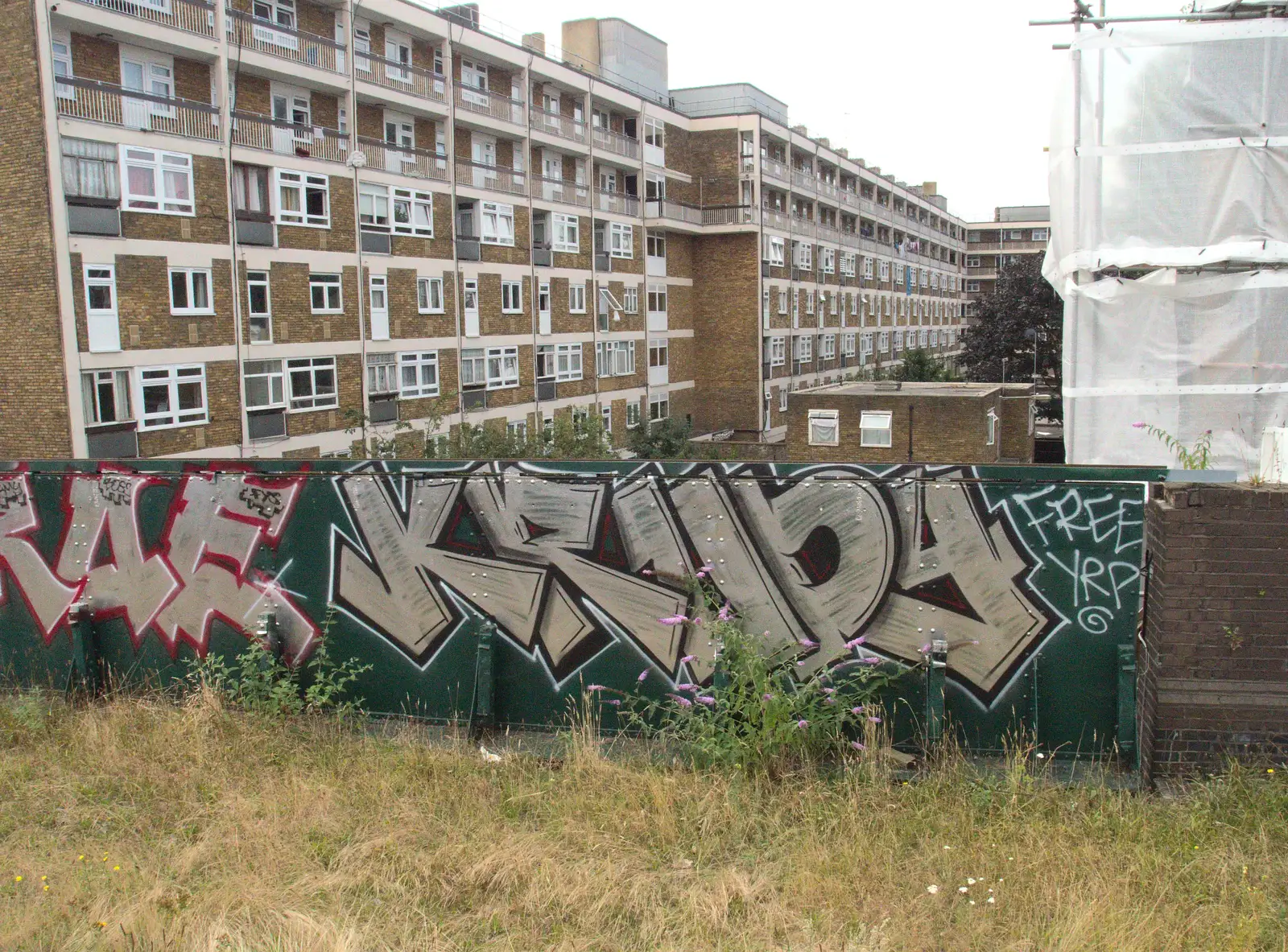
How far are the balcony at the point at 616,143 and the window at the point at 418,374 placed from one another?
506 inches

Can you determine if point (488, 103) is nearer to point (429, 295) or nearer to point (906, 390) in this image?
point (429, 295)

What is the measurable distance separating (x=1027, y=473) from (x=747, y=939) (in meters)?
3.15

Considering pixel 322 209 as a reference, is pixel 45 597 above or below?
below

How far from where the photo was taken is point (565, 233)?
1512 inches

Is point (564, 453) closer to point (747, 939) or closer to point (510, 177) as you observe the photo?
point (510, 177)

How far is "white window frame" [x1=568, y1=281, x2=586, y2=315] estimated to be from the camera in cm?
3884

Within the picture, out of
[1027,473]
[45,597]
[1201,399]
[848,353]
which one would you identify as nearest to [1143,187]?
[1201,399]

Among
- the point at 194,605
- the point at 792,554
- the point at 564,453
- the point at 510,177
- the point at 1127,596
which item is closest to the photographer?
the point at 1127,596

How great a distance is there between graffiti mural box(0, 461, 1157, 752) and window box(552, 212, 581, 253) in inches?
1234

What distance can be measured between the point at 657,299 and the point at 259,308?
887 inches

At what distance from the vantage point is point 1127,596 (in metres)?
5.83

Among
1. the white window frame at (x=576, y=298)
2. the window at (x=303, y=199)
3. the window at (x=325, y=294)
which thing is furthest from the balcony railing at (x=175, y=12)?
the white window frame at (x=576, y=298)

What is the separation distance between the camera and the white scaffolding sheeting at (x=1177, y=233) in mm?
8820

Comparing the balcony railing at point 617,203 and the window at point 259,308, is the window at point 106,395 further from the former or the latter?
the balcony railing at point 617,203
